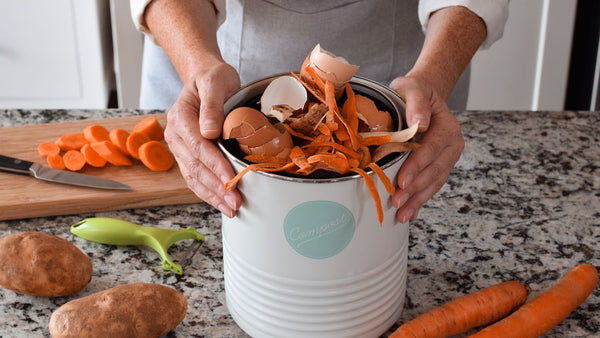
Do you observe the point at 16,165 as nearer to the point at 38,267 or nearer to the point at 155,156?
the point at 155,156

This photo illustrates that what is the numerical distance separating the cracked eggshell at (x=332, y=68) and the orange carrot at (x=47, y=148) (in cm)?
71

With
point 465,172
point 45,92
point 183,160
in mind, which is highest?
point 183,160

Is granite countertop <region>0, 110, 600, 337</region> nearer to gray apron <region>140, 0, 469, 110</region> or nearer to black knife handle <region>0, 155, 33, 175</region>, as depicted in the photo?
black knife handle <region>0, 155, 33, 175</region>

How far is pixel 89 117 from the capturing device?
5.01ft

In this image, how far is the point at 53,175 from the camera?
128 centimetres

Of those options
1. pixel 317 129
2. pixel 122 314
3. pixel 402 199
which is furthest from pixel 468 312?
pixel 122 314

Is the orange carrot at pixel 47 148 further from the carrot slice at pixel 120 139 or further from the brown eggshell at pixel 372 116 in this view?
the brown eggshell at pixel 372 116

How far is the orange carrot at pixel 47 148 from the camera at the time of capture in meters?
1.36

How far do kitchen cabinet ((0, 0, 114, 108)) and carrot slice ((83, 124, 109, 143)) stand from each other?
130 centimetres

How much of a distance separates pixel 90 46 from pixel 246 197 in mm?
2015

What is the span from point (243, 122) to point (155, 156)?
56 centimetres

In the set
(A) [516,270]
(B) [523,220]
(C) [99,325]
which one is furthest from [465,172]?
(C) [99,325]

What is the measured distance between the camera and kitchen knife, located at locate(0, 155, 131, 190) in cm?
125

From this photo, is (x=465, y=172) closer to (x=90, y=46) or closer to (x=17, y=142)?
(x=17, y=142)
